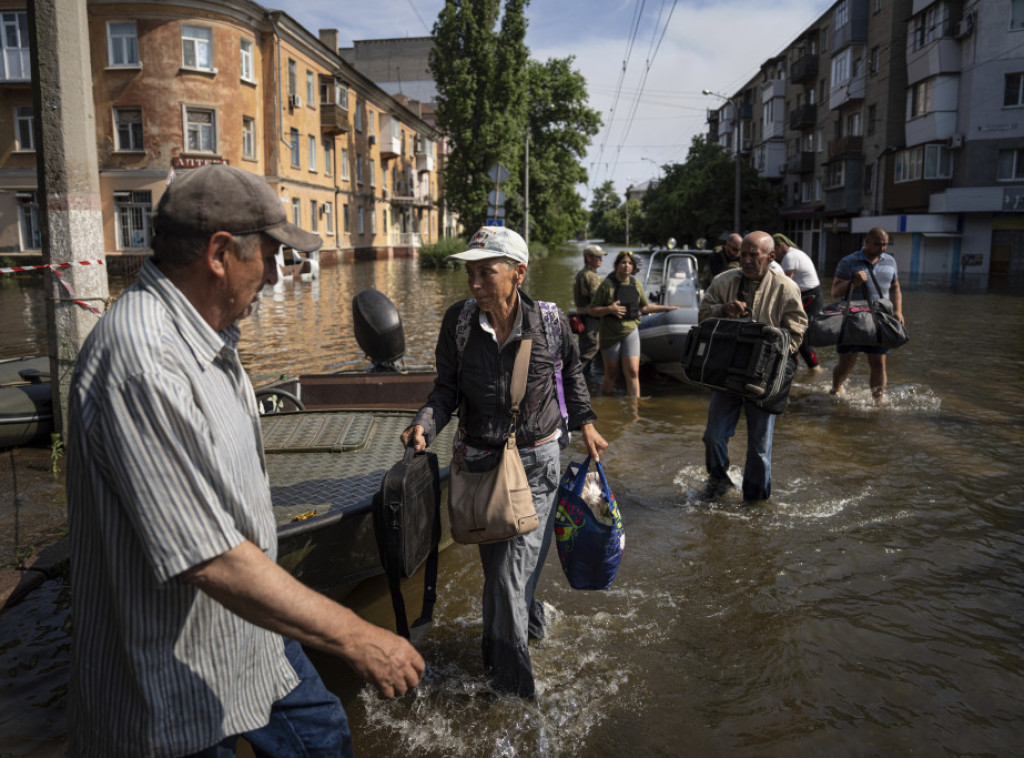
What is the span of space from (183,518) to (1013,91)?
130 feet

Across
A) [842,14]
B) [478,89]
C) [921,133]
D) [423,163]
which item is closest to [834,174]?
[842,14]

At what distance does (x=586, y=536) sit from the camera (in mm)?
3539

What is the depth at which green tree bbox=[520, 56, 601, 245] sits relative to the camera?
48113 mm

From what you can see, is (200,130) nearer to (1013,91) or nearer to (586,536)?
(586,536)

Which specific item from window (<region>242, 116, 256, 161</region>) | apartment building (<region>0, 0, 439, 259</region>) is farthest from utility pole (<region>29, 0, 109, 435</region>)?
window (<region>242, 116, 256, 161</region>)

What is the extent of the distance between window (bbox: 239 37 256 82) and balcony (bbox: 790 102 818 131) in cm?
3443

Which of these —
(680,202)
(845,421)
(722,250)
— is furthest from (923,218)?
(845,421)

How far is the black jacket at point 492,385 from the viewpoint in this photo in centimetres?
328

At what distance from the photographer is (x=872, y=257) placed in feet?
29.3

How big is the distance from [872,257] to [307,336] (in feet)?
33.8

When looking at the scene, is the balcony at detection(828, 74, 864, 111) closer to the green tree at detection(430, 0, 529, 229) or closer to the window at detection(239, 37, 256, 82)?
the green tree at detection(430, 0, 529, 229)

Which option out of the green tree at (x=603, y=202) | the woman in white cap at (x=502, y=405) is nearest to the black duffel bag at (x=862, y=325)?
the woman in white cap at (x=502, y=405)

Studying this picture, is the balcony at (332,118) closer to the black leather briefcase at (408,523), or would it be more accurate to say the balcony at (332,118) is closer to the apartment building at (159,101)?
the apartment building at (159,101)

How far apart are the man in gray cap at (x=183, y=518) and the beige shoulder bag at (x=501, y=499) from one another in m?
1.33
